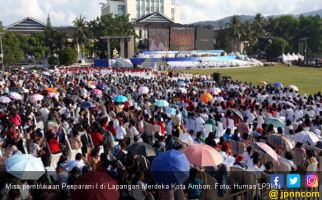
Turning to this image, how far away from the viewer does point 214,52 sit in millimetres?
76062

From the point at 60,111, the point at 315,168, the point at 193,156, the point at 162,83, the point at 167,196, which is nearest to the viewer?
the point at 167,196

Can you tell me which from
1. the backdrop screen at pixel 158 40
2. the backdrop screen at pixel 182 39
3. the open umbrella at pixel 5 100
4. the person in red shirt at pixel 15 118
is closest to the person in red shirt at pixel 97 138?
the person in red shirt at pixel 15 118

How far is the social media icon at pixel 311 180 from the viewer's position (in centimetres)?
805

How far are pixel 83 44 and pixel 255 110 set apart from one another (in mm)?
65361

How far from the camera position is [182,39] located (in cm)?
7644

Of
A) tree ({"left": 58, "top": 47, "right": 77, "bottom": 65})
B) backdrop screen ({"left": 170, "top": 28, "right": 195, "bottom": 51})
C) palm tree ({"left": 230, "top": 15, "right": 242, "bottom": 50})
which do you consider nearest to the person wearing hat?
tree ({"left": 58, "top": 47, "right": 77, "bottom": 65})

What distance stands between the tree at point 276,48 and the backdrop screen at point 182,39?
15076mm

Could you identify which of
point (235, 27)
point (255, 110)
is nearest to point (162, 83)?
point (255, 110)

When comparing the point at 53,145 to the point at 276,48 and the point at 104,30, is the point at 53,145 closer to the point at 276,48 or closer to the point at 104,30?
the point at 104,30

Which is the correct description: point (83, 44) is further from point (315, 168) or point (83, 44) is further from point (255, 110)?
point (315, 168)

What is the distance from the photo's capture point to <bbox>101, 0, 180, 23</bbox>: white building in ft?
458

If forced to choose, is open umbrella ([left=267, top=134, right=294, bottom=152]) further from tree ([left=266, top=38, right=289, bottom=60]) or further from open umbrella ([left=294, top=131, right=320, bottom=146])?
tree ([left=266, top=38, right=289, bottom=60])

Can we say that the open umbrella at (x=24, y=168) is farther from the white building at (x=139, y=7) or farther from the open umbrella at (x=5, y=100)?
the white building at (x=139, y=7)

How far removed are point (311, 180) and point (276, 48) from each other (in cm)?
7438
